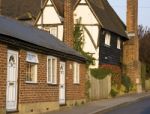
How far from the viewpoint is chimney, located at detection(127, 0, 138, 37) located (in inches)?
1989

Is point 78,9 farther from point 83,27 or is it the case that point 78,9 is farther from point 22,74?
point 22,74

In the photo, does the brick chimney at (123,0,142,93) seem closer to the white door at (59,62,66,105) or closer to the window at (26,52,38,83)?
the white door at (59,62,66,105)

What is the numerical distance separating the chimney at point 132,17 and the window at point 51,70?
27.2m

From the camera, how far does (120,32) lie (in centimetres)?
4866

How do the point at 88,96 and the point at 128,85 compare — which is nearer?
the point at 88,96

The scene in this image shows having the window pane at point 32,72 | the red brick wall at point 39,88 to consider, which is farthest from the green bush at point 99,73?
the window pane at point 32,72

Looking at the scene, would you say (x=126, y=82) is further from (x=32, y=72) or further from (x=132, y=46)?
(x=32, y=72)

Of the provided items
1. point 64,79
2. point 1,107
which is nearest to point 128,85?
point 64,79

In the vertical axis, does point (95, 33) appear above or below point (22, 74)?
above

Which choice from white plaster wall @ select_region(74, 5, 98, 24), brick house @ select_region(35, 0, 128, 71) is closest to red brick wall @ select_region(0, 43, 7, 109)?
brick house @ select_region(35, 0, 128, 71)

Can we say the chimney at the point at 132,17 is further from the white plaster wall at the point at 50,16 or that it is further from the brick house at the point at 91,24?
the white plaster wall at the point at 50,16

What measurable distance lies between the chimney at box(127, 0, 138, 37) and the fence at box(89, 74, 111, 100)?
46.7ft

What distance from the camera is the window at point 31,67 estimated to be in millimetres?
20891

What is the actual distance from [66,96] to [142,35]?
153 feet
